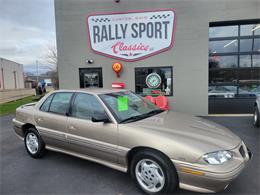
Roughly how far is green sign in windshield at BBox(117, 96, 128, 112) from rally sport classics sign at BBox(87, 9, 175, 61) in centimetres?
463

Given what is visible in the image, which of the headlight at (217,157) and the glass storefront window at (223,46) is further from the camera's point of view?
the glass storefront window at (223,46)

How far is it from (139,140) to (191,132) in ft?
2.46

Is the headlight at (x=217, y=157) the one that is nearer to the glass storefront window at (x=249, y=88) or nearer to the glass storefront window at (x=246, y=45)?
the glass storefront window at (x=249, y=88)

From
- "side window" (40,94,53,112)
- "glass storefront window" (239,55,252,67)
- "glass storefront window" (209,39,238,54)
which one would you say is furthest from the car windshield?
"glass storefront window" (239,55,252,67)

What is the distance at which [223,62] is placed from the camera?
8094 millimetres

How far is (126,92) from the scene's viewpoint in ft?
12.4

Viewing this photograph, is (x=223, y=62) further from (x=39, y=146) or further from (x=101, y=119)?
(x=39, y=146)

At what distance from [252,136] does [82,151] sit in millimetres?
4557

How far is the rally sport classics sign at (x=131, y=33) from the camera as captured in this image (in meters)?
7.37

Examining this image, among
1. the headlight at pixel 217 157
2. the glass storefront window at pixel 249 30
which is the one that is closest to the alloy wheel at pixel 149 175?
the headlight at pixel 217 157

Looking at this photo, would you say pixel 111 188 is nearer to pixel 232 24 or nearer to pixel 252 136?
pixel 252 136

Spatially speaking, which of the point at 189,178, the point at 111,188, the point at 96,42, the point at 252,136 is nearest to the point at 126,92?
the point at 111,188

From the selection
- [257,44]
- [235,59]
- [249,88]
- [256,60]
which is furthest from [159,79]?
[257,44]

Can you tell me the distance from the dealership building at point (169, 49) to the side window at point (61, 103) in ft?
13.7
